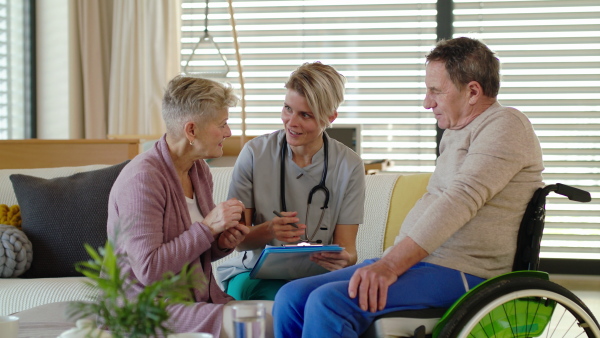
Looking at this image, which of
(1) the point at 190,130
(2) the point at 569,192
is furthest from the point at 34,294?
(2) the point at 569,192

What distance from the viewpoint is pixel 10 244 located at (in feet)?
8.18

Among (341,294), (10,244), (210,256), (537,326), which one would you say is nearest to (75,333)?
(341,294)

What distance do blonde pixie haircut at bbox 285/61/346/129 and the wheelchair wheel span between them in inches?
33.3

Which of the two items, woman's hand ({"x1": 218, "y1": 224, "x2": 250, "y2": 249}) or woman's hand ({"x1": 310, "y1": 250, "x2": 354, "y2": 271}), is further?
woman's hand ({"x1": 310, "y1": 250, "x2": 354, "y2": 271})

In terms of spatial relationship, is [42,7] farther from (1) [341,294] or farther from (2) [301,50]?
(1) [341,294]

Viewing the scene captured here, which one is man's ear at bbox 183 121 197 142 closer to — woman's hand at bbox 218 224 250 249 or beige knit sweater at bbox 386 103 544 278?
woman's hand at bbox 218 224 250 249

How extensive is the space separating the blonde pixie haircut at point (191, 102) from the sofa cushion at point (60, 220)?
2.39 ft

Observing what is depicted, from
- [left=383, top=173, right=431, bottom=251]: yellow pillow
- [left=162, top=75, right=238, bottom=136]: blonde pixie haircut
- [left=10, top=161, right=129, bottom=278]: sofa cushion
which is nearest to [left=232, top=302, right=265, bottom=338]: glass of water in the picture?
[left=162, top=75, right=238, bottom=136]: blonde pixie haircut

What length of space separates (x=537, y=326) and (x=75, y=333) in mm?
1203

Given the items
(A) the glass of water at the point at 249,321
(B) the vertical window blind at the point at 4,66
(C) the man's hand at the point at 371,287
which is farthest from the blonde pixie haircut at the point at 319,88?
(B) the vertical window blind at the point at 4,66

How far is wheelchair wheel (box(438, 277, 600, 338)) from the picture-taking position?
64.5 inches

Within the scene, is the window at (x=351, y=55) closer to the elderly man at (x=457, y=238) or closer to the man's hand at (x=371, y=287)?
the elderly man at (x=457, y=238)

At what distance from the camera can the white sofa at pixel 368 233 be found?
2.38m

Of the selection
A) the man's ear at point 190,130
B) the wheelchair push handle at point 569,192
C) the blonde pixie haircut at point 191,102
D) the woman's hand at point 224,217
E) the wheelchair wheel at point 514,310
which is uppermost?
the blonde pixie haircut at point 191,102
